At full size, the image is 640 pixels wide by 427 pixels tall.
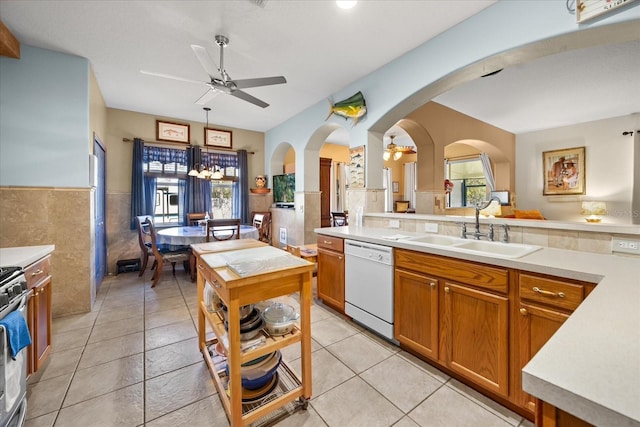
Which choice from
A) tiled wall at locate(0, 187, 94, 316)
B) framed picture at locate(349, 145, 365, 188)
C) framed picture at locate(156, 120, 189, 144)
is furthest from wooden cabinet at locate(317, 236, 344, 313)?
framed picture at locate(156, 120, 189, 144)

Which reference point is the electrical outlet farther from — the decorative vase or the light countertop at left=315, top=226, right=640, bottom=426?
the decorative vase

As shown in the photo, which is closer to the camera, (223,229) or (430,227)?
(430,227)

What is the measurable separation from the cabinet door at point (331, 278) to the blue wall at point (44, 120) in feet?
8.92

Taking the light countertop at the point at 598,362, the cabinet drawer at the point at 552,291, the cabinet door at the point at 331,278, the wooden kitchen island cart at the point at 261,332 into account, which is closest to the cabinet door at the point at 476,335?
the cabinet drawer at the point at 552,291

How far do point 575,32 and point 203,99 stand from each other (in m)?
3.31

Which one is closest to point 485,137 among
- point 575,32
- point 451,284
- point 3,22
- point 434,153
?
point 434,153

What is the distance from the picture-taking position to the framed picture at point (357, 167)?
3.27 meters

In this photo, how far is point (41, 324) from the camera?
1816 mm

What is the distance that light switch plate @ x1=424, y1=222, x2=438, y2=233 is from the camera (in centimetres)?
246

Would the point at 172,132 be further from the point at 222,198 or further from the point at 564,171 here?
the point at 564,171

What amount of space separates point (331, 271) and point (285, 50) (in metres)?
2.37

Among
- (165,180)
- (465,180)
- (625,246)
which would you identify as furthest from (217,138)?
(465,180)

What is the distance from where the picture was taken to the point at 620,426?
0.43 metres

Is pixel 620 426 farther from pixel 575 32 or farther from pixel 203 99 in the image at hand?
pixel 203 99
